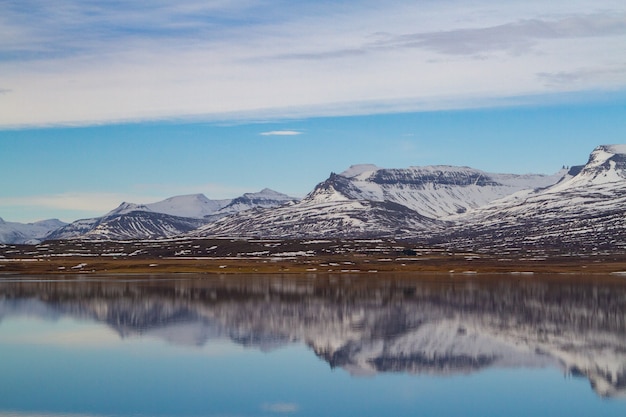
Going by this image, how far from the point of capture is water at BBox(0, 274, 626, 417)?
3519 cm

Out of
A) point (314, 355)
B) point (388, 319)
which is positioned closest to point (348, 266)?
point (388, 319)

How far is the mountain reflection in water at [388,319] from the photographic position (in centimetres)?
4716

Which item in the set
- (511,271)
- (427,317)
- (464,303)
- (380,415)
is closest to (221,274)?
(511,271)

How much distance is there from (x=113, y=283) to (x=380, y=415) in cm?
8687

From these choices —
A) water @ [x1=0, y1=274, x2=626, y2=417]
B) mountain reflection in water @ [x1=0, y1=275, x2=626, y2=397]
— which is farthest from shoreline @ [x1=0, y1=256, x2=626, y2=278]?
water @ [x1=0, y1=274, x2=626, y2=417]

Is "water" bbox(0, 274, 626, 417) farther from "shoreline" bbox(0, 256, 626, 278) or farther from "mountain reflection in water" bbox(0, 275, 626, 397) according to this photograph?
"shoreline" bbox(0, 256, 626, 278)

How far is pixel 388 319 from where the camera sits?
218ft

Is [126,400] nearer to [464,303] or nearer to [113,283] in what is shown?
[464,303]

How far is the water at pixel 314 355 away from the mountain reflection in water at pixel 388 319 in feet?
0.57

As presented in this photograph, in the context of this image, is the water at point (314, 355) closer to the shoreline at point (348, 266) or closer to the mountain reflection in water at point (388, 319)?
the mountain reflection in water at point (388, 319)

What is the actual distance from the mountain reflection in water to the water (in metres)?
0.17

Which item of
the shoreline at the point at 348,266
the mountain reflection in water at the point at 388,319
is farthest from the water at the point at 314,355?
the shoreline at the point at 348,266

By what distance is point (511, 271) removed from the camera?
490ft

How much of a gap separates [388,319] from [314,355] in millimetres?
18517
